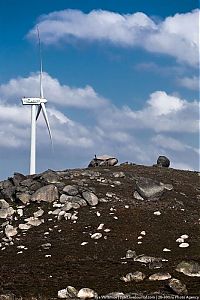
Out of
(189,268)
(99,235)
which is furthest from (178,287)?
(99,235)

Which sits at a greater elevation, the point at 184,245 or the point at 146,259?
the point at 184,245

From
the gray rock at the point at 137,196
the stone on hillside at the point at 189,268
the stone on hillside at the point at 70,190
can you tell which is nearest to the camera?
the stone on hillside at the point at 189,268

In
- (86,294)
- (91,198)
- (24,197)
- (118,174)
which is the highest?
(118,174)

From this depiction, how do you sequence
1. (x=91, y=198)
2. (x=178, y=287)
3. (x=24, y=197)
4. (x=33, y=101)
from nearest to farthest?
(x=178, y=287)
(x=91, y=198)
(x=24, y=197)
(x=33, y=101)

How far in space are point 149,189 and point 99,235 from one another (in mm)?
10459

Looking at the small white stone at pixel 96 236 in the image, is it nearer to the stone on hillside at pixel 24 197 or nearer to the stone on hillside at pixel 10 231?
the stone on hillside at pixel 10 231

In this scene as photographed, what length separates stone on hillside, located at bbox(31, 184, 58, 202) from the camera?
5062 centimetres

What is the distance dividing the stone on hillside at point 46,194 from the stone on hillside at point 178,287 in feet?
74.4

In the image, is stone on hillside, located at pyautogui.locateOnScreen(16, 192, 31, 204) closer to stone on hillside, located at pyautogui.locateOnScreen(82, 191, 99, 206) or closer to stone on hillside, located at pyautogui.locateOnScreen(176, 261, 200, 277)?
stone on hillside, located at pyautogui.locateOnScreen(82, 191, 99, 206)

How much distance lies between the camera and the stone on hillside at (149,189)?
52.0 m

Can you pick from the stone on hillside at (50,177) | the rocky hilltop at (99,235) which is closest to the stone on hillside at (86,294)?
the rocky hilltop at (99,235)

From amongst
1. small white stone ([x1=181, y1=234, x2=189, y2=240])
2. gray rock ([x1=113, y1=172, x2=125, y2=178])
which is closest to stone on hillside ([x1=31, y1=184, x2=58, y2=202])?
gray rock ([x1=113, y1=172, x2=125, y2=178])

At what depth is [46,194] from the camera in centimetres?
5075

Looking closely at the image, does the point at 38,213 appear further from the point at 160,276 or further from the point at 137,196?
the point at 160,276
